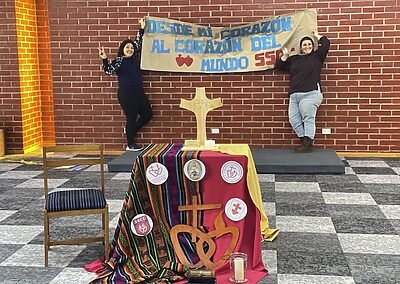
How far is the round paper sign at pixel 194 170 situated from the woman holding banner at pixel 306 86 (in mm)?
3605

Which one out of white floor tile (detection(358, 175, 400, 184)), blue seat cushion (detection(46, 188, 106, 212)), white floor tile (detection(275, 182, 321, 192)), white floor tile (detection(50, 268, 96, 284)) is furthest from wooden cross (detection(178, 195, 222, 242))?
white floor tile (detection(358, 175, 400, 184))

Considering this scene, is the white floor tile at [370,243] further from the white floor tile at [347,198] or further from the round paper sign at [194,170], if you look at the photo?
the round paper sign at [194,170]

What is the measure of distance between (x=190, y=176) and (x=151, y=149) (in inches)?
16.6

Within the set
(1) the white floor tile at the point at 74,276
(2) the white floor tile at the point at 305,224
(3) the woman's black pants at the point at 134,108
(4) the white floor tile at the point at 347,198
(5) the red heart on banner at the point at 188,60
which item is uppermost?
(5) the red heart on banner at the point at 188,60

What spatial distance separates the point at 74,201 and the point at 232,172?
1.06 m

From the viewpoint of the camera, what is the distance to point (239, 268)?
10.5 feet

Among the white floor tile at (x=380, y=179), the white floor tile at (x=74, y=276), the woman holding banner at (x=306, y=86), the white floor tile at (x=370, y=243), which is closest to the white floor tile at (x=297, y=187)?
the white floor tile at (x=380, y=179)

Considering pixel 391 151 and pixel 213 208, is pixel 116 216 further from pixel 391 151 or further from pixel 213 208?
pixel 391 151

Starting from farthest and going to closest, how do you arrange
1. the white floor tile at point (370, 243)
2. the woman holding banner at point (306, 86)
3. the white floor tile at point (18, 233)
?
the woman holding banner at point (306, 86) → the white floor tile at point (18, 233) → the white floor tile at point (370, 243)

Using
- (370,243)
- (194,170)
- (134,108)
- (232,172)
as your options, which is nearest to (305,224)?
(370,243)

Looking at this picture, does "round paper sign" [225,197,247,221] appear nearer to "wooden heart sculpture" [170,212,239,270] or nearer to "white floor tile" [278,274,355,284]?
"wooden heart sculpture" [170,212,239,270]

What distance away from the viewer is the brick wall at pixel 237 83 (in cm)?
690

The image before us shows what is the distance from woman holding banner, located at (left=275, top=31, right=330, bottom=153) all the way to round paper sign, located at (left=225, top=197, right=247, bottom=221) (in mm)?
3546

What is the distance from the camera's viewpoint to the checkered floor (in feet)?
11.2
